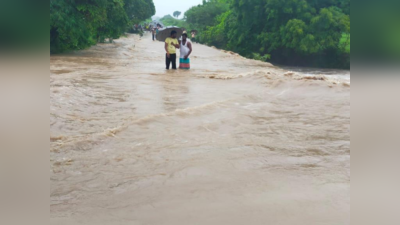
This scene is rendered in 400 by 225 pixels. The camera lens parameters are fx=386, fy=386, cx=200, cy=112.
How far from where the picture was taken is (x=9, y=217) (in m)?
1.30

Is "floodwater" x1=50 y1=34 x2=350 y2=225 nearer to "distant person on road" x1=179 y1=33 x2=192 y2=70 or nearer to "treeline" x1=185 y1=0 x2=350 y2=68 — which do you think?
"distant person on road" x1=179 y1=33 x2=192 y2=70

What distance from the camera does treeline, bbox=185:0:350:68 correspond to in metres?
23.2

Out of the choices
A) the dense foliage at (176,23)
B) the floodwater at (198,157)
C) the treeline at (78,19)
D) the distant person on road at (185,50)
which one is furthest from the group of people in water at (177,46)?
the dense foliage at (176,23)

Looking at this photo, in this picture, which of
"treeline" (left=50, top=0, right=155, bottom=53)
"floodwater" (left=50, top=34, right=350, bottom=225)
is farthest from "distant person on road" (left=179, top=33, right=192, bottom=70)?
"treeline" (left=50, top=0, right=155, bottom=53)

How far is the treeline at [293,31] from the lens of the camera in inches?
915

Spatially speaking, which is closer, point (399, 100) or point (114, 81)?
point (399, 100)

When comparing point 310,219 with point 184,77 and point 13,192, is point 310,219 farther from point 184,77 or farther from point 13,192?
point 184,77

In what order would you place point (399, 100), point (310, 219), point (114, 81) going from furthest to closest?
point (114, 81), point (310, 219), point (399, 100)

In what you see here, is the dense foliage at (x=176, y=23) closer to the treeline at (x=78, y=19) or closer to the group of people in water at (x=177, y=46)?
the treeline at (x=78, y=19)

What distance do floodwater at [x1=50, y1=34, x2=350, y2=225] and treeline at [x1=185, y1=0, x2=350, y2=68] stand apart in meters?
16.0

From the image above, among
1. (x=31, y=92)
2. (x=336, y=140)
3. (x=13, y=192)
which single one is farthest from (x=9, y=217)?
(x=336, y=140)

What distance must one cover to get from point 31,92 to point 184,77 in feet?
31.1

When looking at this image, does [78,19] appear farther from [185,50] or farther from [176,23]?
[176,23]

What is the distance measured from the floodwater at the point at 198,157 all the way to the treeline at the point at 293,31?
1595cm
